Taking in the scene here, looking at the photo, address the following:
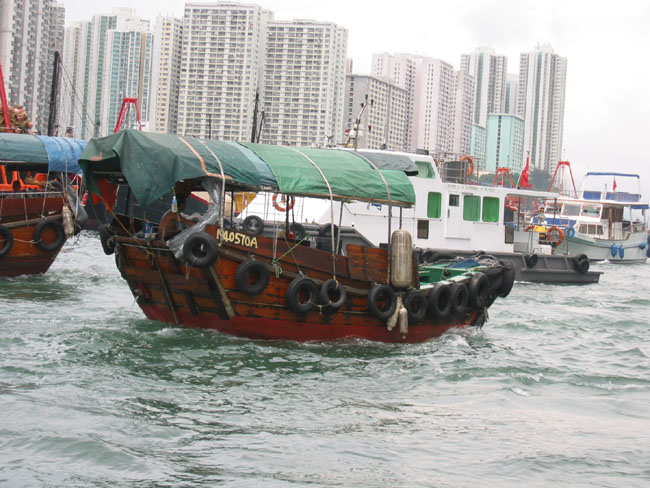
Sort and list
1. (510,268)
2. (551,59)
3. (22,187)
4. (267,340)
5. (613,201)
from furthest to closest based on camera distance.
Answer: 1. (551,59)
2. (613,201)
3. (22,187)
4. (510,268)
5. (267,340)

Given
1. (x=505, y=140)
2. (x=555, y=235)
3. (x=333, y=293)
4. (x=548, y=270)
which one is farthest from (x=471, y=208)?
(x=505, y=140)

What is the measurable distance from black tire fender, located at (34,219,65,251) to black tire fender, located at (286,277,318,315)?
28.9ft

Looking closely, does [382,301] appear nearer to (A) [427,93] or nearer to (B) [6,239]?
(B) [6,239]

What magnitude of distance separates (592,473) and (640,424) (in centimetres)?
214

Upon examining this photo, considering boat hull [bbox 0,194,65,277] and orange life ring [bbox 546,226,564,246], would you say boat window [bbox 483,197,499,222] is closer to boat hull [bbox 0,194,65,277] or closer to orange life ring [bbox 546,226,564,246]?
orange life ring [bbox 546,226,564,246]

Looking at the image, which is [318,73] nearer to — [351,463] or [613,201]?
[613,201]

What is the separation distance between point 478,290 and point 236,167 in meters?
4.88

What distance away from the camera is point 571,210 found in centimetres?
4431

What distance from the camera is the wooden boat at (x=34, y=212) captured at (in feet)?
58.1

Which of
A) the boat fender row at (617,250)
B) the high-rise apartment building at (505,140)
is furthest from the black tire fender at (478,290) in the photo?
the high-rise apartment building at (505,140)

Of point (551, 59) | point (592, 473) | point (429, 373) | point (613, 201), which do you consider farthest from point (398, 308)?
point (551, 59)

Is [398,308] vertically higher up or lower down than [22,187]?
lower down

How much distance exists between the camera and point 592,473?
7449mm

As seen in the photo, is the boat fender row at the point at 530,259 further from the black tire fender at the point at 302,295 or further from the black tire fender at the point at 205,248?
the black tire fender at the point at 205,248
